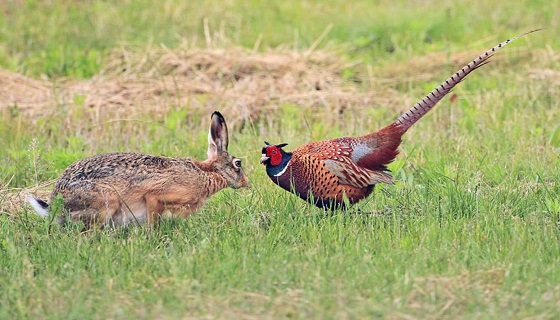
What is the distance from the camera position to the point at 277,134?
31.6 feet

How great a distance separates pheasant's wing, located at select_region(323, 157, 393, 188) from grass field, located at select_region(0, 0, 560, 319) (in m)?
0.24

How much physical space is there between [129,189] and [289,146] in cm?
262

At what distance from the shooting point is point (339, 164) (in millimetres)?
7023

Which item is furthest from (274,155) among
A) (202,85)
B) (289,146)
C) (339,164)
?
(202,85)

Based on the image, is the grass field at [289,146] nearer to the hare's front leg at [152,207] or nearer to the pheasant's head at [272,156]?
the hare's front leg at [152,207]

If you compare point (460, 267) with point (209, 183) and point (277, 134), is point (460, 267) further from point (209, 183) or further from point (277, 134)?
point (277, 134)

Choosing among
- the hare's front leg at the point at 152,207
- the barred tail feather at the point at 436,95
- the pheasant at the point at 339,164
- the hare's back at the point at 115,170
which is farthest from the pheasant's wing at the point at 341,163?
the hare's front leg at the point at 152,207

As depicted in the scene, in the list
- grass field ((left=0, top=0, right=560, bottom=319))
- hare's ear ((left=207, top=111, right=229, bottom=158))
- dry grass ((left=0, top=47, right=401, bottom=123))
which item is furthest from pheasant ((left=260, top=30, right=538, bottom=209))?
dry grass ((left=0, top=47, right=401, bottom=123))

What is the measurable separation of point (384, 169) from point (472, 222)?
3.06 ft

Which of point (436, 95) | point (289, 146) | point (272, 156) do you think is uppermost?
point (436, 95)

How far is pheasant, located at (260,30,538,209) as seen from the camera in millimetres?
7000

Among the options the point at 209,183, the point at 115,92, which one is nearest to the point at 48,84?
the point at 115,92

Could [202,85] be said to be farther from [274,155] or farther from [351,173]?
[351,173]

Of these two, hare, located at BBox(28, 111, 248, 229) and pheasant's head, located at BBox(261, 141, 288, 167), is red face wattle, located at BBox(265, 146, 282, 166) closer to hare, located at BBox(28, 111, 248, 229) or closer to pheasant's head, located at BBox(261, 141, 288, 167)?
pheasant's head, located at BBox(261, 141, 288, 167)
